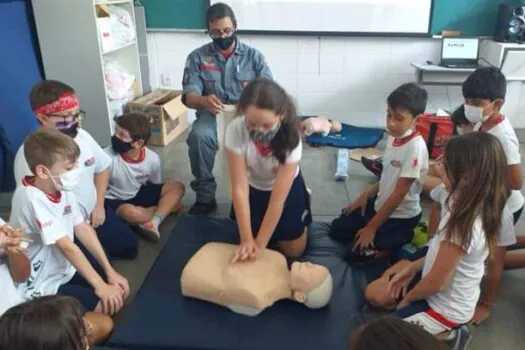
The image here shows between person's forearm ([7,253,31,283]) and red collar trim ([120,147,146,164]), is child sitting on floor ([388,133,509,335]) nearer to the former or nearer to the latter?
person's forearm ([7,253,31,283])

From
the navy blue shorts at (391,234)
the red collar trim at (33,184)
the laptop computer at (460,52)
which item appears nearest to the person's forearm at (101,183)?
the red collar trim at (33,184)

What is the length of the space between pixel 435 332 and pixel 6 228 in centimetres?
148

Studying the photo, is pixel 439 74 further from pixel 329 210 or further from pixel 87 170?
pixel 87 170

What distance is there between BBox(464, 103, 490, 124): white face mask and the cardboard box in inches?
98.6

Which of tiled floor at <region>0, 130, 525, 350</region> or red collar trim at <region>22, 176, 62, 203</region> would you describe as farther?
tiled floor at <region>0, 130, 525, 350</region>

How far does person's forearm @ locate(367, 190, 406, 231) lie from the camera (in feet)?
6.81

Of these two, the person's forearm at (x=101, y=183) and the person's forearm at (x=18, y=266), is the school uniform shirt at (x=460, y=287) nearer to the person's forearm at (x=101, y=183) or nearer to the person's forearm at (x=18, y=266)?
the person's forearm at (x=18, y=266)

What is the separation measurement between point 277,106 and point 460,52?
2909 millimetres

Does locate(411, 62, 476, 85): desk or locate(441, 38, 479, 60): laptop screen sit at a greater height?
locate(441, 38, 479, 60): laptop screen

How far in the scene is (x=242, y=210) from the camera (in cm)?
203

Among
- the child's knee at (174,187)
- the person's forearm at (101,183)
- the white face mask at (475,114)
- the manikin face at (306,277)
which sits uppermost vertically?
the white face mask at (475,114)

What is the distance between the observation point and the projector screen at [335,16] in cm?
417

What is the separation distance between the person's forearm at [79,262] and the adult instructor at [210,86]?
1.04 metres

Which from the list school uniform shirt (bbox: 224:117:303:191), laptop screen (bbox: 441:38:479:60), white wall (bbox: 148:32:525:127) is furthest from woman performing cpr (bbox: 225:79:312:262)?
laptop screen (bbox: 441:38:479:60)
